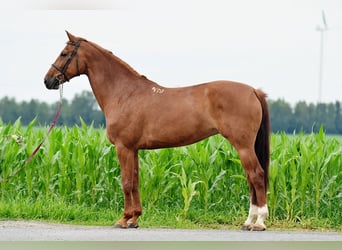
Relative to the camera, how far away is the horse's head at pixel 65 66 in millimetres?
9359

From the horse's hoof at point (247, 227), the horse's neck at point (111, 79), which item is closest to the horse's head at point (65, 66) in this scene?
the horse's neck at point (111, 79)

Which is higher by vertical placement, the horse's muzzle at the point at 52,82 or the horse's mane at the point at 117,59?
the horse's mane at the point at 117,59

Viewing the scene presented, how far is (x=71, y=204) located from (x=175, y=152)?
177 centimetres

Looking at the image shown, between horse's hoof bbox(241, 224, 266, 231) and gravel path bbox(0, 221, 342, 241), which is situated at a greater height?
horse's hoof bbox(241, 224, 266, 231)

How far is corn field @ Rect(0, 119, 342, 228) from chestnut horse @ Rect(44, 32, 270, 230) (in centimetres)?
107

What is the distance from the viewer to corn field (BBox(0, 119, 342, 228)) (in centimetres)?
1032

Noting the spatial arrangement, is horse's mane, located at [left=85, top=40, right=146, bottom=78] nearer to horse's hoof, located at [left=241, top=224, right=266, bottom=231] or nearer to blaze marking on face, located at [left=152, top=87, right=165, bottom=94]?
blaze marking on face, located at [left=152, top=87, right=165, bottom=94]

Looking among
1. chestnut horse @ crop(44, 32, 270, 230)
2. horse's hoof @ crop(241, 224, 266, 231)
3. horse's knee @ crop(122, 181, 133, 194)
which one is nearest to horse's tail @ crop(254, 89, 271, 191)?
chestnut horse @ crop(44, 32, 270, 230)

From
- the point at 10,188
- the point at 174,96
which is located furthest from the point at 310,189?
the point at 10,188

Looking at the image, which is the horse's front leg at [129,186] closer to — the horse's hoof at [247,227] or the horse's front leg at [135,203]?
the horse's front leg at [135,203]

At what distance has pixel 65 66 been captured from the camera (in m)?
A: 9.37

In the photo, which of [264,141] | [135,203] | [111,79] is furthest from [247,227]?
[111,79]

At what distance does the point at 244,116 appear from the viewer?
8852mm

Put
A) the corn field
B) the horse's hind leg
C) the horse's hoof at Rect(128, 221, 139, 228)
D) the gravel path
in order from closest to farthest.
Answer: the gravel path → the horse's hind leg → the horse's hoof at Rect(128, 221, 139, 228) → the corn field
